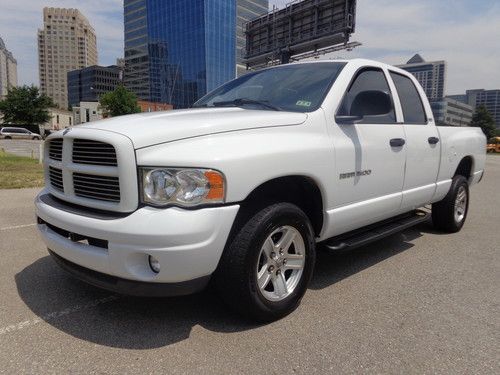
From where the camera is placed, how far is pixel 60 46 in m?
136

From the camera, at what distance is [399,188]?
166 inches

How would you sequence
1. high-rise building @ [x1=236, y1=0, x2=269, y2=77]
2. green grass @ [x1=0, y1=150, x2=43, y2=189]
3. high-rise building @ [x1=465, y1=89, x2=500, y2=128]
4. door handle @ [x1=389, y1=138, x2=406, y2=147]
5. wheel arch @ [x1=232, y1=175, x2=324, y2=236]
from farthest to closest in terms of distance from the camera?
1. high-rise building @ [x1=465, y1=89, x2=500, y2=128]
2. high-rise building @ [x1=236, y1=0, x2=269, y2=77]
3. green grass @ [x1=0, y1=150, x2=43, y2=189]
4. door handle @ [x1=389, y1=138, x2=406, y2=147]
5. wheel arch @ [x1=232, y1=175, x2=324, y2=236]

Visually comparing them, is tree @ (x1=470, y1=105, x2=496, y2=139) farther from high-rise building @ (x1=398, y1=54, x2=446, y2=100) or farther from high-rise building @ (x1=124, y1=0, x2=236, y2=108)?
high-rise building @ (x1=398, y1=54, x2=446, y2=100)

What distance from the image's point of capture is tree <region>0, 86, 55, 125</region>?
60.9 m

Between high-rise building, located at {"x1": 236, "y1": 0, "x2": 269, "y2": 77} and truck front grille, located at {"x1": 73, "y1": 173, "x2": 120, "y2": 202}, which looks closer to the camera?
truck front grille, located at {"x1": 73, "y1": 173, "x2": 120, "y2": 202}

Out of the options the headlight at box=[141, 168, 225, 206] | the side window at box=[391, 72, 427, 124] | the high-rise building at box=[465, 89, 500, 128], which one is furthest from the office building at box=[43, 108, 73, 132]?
the high-rise building at box=[465, 89, 500, 128]

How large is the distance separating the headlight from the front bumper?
0.06 m

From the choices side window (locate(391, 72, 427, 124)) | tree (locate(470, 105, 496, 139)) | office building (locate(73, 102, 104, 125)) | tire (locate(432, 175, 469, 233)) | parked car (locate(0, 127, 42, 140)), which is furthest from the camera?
tree (locate(470, 105, 496, 139))

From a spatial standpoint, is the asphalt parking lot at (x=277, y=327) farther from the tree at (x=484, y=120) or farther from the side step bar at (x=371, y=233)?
the tree at (x=484, y=120)

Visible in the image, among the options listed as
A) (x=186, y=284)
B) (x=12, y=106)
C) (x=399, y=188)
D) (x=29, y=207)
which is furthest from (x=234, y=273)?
(x=12, y=106)

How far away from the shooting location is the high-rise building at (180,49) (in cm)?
8562

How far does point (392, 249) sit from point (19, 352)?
383 cm

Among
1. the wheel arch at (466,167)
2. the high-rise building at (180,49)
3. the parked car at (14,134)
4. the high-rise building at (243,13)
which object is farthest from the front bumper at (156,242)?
the high-rise building at (243,13)

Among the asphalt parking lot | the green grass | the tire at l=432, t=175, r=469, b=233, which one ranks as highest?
the tire at l=432, t=175, r=469, b=233
